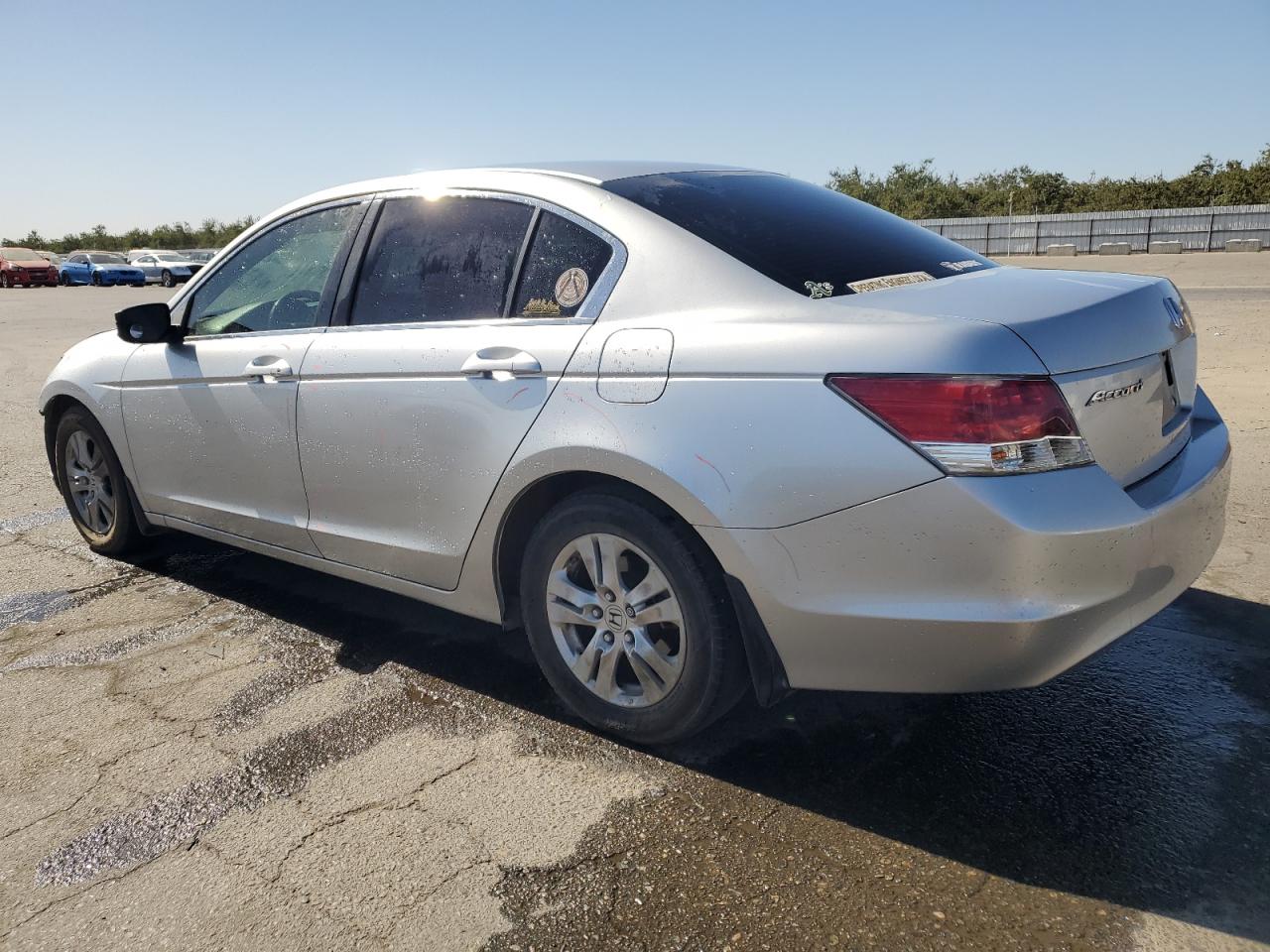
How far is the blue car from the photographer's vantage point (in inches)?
1747

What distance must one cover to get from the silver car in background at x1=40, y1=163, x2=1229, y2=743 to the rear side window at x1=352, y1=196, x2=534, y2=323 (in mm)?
13

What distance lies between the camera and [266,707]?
11.3ft

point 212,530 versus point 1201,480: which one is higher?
point 1201,480

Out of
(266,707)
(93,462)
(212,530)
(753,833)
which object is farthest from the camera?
(93,462)

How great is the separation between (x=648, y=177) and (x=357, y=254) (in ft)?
3.74

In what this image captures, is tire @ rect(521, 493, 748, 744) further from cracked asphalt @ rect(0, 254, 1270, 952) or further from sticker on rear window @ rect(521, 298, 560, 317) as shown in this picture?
sticker on rear window @ rect(521, 298, 560, 317)

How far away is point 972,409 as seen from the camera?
2316mm

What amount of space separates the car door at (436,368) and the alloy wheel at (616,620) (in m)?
0.38

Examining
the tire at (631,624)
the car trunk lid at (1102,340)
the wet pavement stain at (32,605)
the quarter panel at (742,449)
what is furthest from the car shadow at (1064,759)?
the wet pavement stain at (32,605)

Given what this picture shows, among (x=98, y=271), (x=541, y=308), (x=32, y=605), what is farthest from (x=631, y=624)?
(x=98, y=271)

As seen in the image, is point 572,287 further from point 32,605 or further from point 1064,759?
point 32,605

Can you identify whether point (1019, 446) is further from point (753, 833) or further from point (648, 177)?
point (648, 177)

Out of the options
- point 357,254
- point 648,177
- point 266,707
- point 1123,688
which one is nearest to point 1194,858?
point 1123,688

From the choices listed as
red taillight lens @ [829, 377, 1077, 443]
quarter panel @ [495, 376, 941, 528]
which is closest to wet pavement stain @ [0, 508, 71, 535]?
quarter panel @ [495, 376, 941, 528]
